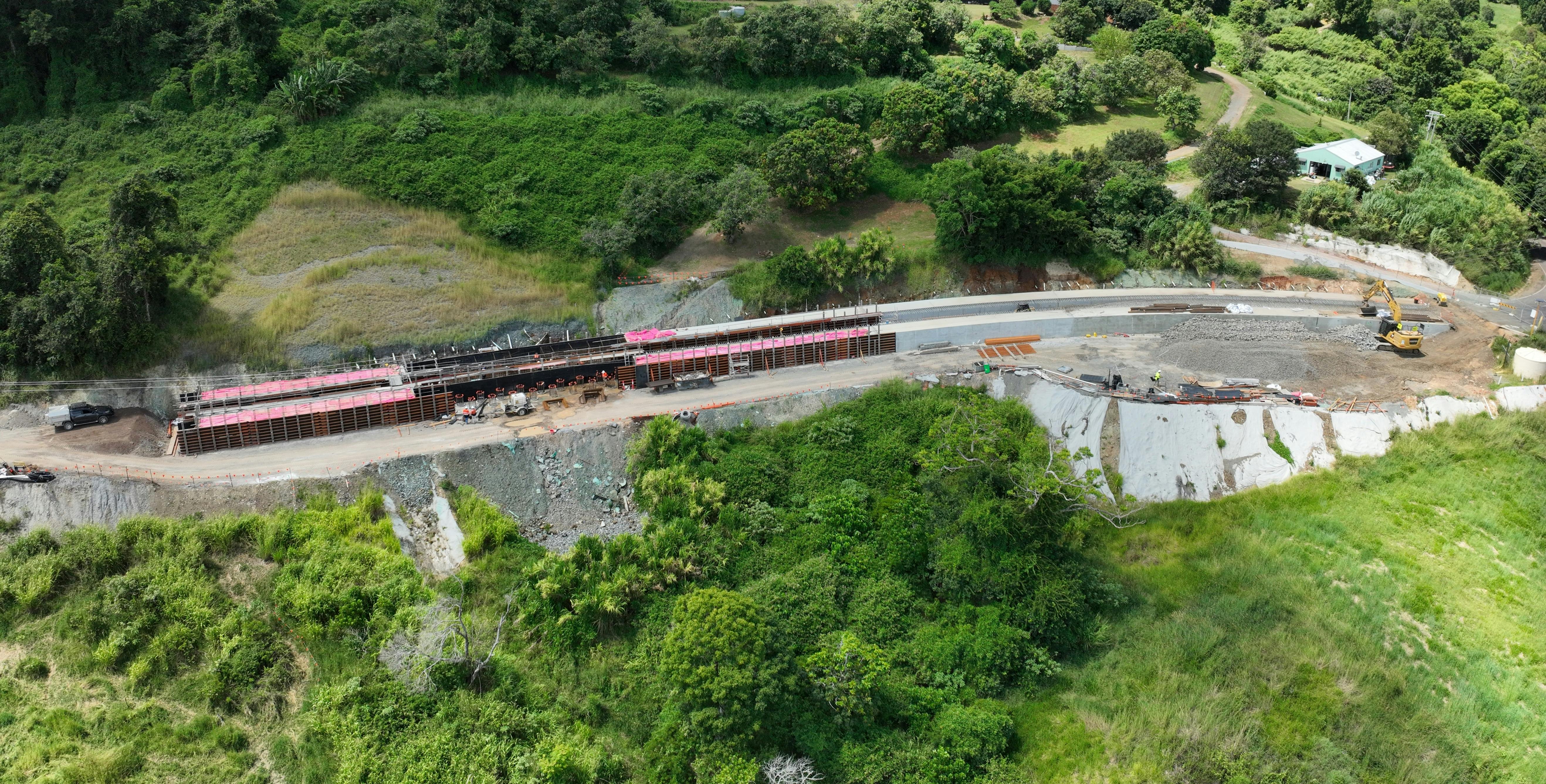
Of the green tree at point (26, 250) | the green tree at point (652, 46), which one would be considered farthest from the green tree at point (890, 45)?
the green tree at point (26, 250)

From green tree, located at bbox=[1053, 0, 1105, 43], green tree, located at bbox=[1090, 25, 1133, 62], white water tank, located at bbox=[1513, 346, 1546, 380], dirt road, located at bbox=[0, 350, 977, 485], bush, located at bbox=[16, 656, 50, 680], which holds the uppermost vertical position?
green tree, located at bbox=[1053, 0, 1105, 43]

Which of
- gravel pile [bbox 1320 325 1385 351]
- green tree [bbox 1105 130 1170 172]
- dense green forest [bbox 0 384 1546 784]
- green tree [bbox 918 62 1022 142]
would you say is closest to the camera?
dense green forest [bbox 0 384 1546 784]

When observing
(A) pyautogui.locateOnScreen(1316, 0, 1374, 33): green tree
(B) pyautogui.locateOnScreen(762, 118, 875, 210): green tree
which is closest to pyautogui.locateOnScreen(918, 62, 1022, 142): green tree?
(B) pyautogui.locateOnScreen(762, 118, 875, 210): green tree

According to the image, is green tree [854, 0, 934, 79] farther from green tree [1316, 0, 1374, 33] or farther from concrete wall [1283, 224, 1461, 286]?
green tree [1316, 0, 1374, 33]

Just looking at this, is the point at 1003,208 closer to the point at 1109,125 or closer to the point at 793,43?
the point at 1109,125

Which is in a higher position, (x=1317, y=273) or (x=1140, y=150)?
(x=1140, y=150)

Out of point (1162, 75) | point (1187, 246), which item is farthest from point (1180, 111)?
point (1187, 246)
